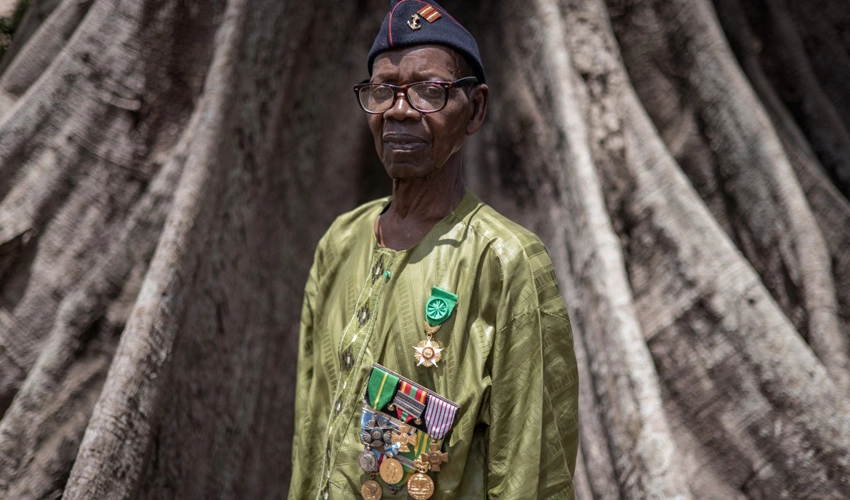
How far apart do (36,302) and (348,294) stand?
1653 mm

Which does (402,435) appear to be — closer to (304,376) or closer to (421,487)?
(421,487)

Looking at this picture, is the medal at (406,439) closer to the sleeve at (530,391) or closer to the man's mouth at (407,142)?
the sleeve at (530,391)

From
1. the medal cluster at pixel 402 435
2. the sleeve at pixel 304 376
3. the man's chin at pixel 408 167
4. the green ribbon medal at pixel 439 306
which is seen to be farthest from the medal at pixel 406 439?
the man's chin at pixel 408 167

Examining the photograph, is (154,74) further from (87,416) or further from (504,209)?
(504,209)

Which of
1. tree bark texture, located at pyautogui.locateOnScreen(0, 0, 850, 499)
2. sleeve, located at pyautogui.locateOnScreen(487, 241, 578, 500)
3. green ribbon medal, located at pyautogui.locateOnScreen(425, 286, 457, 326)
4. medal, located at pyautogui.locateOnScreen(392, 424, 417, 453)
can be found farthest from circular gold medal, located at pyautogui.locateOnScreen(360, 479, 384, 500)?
tree bark texture, located at pyautogui.locateOnScreen(0, 0, 850, 499)

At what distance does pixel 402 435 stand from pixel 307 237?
2253mm

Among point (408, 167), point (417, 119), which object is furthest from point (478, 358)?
point (417, 119)

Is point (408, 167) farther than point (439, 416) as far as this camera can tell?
Yes

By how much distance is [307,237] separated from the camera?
13.7ft

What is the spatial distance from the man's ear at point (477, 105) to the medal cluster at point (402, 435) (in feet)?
2.45

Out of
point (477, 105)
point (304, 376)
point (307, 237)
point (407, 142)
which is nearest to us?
point (407, 142)

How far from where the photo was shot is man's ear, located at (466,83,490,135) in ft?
7.27

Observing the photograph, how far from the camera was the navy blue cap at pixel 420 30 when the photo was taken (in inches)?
83.4

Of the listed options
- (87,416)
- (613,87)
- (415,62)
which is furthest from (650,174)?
(87,416)
